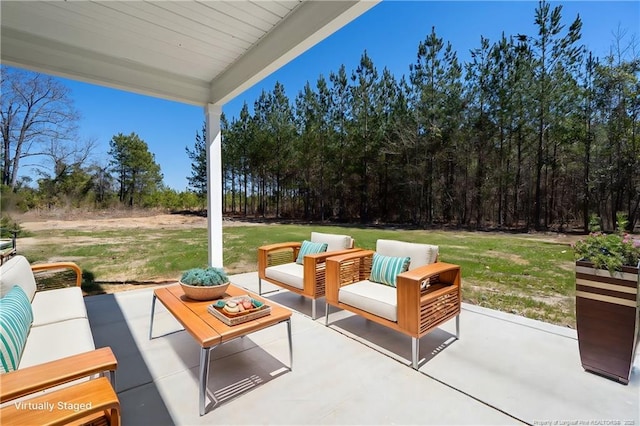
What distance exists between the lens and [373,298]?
7.91ft

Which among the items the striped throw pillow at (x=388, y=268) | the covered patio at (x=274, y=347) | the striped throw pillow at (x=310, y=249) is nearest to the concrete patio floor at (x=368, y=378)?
the covered patio at (x=274, y=347)

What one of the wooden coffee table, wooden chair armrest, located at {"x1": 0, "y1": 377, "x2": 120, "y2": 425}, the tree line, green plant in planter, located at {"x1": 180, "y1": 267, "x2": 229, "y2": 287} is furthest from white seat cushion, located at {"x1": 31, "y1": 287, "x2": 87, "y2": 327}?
the tree line

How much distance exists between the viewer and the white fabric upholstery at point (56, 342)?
1.53 metres

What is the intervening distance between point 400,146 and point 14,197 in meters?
10.4

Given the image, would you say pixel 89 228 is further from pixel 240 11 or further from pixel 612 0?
pixel 612 0

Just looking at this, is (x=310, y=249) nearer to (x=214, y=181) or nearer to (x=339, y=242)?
(x=339, y=242)

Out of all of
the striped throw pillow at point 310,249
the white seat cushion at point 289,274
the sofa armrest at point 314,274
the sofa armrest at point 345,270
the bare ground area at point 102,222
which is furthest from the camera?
the bare ground area at point 102,222

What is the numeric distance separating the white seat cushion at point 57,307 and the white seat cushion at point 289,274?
1.79 m

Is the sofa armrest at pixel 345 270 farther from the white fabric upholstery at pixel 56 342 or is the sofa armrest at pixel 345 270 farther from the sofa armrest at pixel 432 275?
the white fabric upholstery at pixel 56 342

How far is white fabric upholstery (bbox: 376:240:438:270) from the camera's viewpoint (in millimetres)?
2611

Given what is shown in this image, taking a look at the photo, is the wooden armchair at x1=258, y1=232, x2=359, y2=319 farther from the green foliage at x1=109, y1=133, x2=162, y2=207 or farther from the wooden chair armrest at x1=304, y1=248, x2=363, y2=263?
the green foliage at x1=109, y1=133, x2=162, y2=207

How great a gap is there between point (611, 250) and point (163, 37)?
13.2ft

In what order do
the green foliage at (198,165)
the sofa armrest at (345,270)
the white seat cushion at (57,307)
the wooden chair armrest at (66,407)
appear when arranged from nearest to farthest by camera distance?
the wooden chair armrest at (66,407), the white seat cushion at (57,307), the sofa armrest at (345,270), the green foliage at (198,165)

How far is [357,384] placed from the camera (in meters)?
1.90
